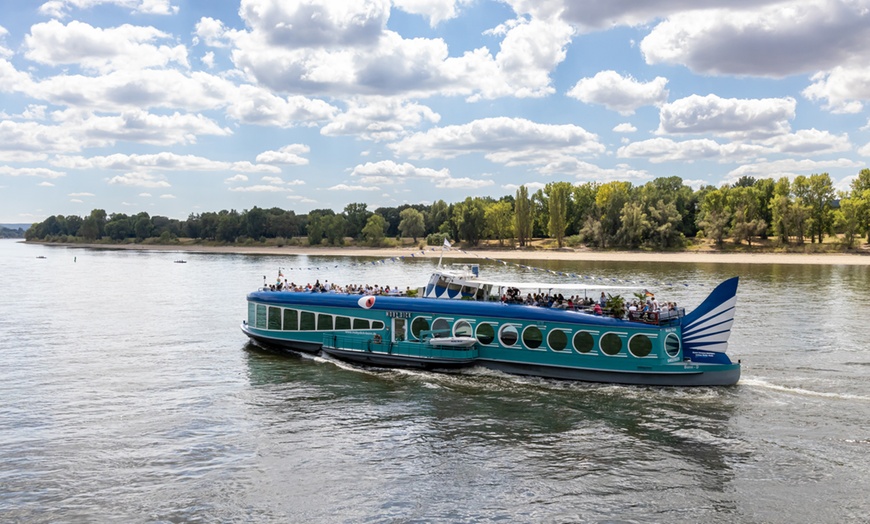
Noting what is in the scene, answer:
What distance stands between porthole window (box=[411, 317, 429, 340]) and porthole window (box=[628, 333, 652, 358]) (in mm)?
9847

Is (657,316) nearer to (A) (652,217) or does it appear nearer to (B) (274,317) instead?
(B) (274,317)

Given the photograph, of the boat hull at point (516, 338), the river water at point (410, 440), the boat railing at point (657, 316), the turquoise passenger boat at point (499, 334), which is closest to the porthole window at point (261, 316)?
the turquoise passenger boat at point (499, 334)

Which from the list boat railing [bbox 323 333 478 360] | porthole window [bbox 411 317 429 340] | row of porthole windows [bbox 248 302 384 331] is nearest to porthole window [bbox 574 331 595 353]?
boat railing [bbox 323 333 478 360]

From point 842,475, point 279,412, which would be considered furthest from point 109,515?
point 842,475

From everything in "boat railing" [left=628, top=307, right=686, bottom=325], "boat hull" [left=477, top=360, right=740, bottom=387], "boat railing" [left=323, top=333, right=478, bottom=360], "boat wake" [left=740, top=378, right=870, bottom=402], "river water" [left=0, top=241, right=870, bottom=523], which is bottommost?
"river water" [left=0, top=241, right=870, bottom=523]

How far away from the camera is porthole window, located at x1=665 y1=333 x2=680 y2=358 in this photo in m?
30.5

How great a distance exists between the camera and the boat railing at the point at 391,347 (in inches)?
1297

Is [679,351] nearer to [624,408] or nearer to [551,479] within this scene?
[624,408]

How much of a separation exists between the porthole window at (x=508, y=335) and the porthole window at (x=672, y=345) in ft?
21.7

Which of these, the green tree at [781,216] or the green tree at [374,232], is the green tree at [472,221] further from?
the green tree at [781,216]

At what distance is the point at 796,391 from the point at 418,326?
17.4m

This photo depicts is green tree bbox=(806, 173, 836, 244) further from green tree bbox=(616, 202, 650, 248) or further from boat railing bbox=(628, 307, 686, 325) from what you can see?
boat railing bbox=(628, 307, 686, 325)

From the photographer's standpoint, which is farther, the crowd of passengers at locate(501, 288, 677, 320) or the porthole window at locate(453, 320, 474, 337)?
the porthole window at locate(453, 320, 474, 337)

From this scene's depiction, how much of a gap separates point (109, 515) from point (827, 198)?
14287 cm
